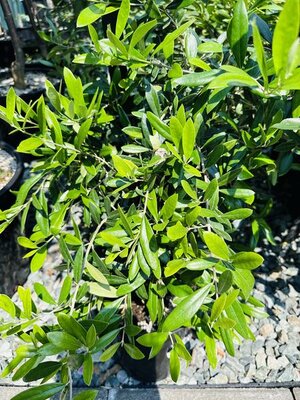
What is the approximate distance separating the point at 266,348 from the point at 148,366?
486 mm

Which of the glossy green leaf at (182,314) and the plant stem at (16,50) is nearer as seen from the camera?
the glossy green leaf at (182,314)

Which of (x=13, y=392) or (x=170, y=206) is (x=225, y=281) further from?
(x=13, y=392)

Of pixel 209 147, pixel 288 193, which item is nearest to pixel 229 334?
pixel 209 147

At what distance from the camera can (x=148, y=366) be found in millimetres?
1433

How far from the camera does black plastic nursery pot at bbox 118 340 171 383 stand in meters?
1.42

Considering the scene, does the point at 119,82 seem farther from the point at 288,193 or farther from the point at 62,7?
the point at 288,193

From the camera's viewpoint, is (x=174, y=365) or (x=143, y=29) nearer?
(x=143, y=29)

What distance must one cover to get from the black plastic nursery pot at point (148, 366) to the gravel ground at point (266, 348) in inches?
1.4

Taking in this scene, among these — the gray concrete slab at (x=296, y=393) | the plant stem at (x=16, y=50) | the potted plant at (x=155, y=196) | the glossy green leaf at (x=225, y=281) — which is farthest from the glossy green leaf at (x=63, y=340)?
the plant stem at (x=16, y=50)

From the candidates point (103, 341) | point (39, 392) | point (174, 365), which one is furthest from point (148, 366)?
point (39, 392)

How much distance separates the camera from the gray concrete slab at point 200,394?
56.1 inches

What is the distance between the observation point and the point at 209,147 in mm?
994

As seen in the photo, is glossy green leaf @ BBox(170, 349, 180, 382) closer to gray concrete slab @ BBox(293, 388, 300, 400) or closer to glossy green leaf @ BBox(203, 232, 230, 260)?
glossy green leaf @ BBox(203, 232, 230, 260)

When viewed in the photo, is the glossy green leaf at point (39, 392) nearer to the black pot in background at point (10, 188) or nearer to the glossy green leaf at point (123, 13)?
the glossy green leaf at point (123, 13)
